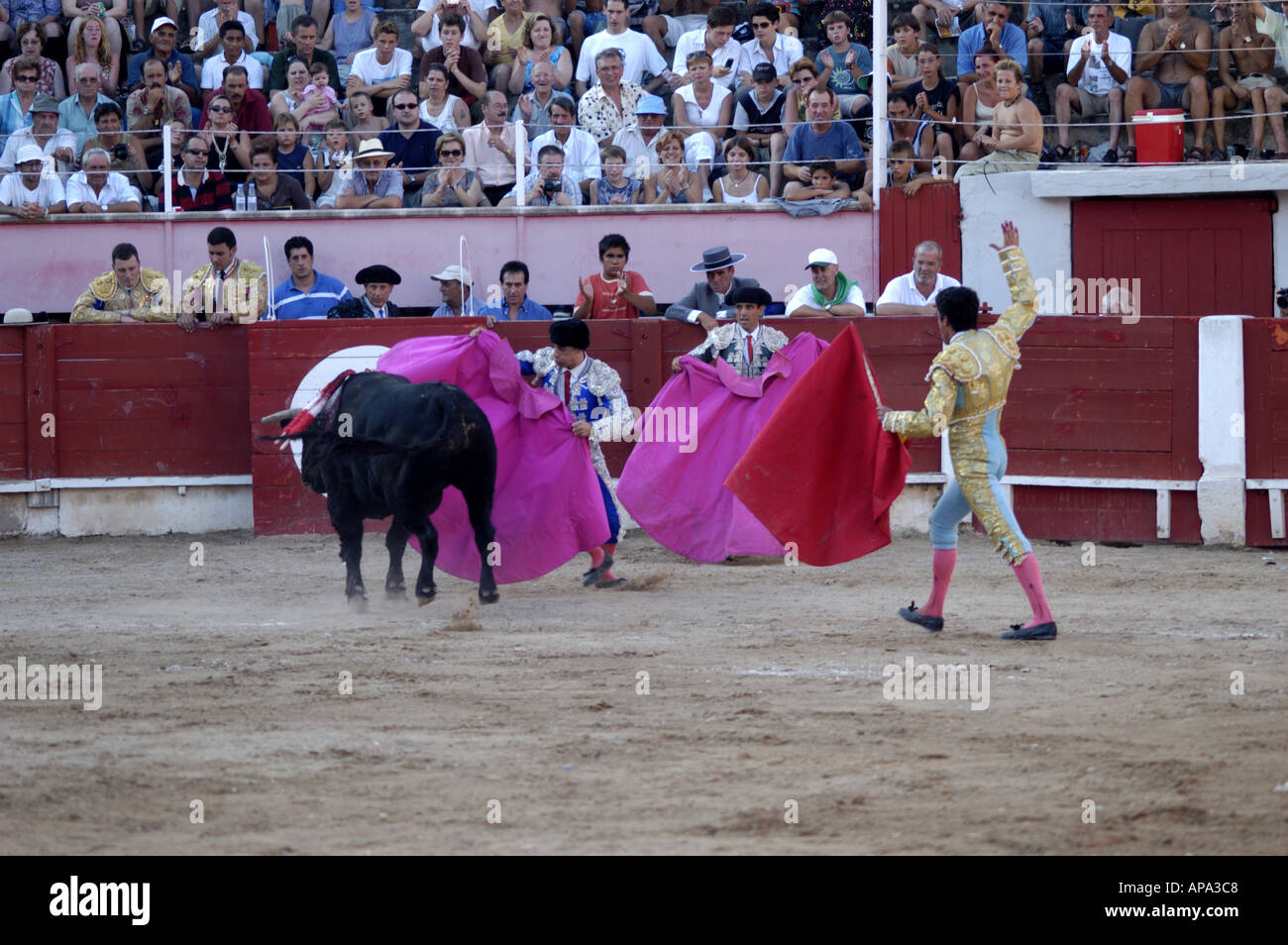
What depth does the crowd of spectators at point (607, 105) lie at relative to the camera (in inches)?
422

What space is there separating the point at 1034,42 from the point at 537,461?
584 cm

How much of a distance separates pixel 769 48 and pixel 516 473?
5.08 m

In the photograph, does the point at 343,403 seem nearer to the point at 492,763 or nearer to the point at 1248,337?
the point at 492,763

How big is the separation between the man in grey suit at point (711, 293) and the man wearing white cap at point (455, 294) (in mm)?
1304

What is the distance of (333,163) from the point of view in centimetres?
1099

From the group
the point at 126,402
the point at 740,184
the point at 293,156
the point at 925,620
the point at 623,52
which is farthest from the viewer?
the point at 623,52

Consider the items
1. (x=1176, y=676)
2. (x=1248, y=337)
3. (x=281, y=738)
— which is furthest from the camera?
(x=1248, y=337)

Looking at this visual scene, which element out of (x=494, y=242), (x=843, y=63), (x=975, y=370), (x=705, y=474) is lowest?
(x=705, y=474)

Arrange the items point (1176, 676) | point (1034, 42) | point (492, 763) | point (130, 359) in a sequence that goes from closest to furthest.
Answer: point (492, 763) → point (1176, 676) → point (130, 359) → point (1034, 42)

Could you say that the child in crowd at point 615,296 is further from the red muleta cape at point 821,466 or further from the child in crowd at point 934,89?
the red muleta cape at point 821,466

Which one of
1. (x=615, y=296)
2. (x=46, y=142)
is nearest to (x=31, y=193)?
(x=46, y=142)

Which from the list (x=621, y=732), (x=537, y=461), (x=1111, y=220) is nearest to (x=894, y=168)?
(x=1111, y=220)

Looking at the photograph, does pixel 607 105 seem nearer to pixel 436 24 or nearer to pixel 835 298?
pixel 436 24

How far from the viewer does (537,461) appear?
291 inches
